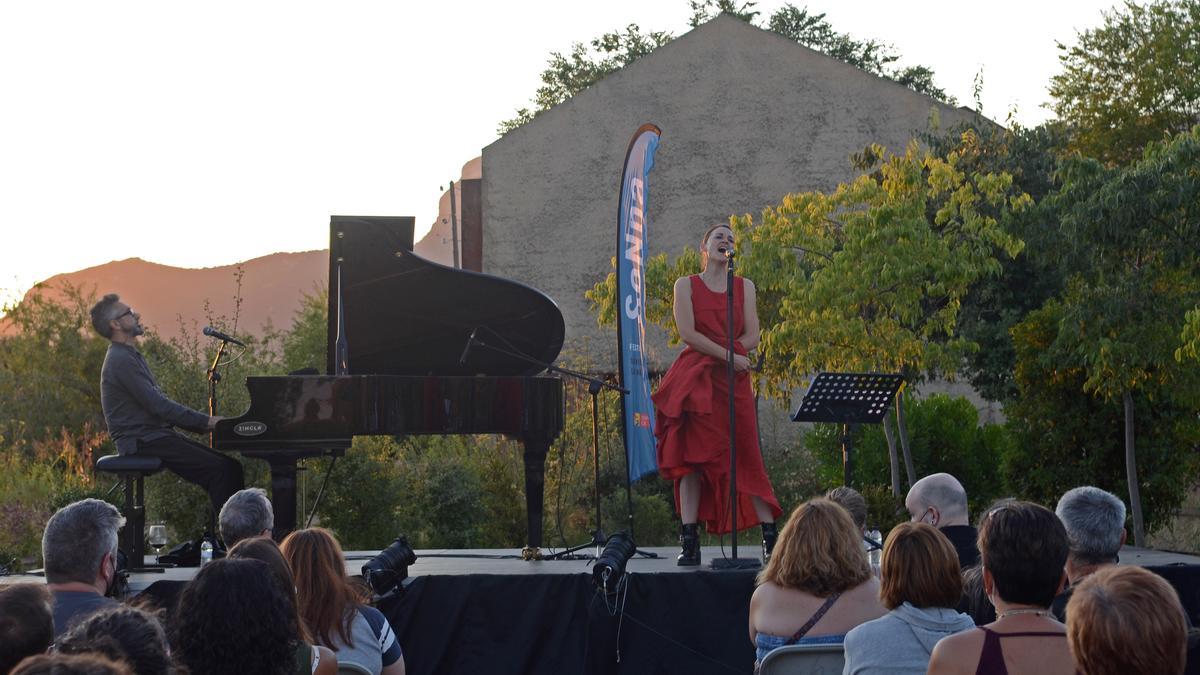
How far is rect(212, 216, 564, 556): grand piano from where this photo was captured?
8.00 metres

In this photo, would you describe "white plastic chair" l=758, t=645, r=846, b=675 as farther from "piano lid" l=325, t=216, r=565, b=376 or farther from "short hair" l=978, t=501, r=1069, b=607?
"piano lid" l=325, t=216, r=565, b=376

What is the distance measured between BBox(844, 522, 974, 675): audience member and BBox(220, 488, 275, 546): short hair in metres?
2.60

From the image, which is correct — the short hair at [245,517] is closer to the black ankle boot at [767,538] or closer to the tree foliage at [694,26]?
the black ankle boot at [767,538]

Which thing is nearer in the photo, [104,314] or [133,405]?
[104,314]

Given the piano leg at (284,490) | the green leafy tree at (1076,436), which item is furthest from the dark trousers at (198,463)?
the green leafy tree at (1076,436)

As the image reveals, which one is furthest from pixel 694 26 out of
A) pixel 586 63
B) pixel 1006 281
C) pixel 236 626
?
pixel 236 626

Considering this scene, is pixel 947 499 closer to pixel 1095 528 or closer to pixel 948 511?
pixel 948 511

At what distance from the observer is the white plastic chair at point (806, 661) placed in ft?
13.4

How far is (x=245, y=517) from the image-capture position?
17.1ft

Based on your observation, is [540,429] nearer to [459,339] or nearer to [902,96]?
[459,339]

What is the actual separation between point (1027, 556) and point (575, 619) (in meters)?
3.51

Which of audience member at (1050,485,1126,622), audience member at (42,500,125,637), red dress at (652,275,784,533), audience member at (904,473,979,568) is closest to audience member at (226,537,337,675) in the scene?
audience member at (42,500,125,637)

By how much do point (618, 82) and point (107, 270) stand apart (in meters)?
97.9

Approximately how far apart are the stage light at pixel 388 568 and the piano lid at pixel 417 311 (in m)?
3.00
